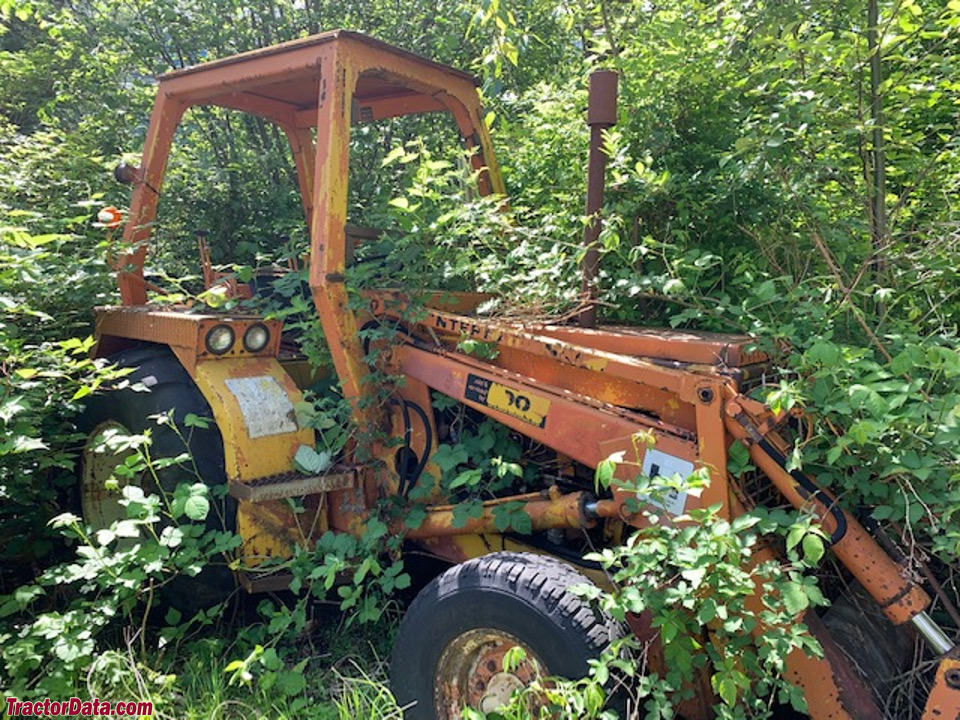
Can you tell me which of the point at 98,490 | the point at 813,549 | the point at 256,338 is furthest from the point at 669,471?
the point at 98,490

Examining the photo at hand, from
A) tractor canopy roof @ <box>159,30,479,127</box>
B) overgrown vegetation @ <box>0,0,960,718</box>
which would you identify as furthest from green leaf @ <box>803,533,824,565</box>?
tractor canopy roof @ <box>159,30,479,127</box>

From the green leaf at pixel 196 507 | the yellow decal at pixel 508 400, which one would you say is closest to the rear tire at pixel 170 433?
the green leaf at pixel 196 507

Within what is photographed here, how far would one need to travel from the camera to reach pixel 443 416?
3.09 metres

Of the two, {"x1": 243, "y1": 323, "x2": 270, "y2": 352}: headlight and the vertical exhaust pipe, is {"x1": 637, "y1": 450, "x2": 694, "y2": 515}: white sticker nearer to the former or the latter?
the vertical exhaust pipe

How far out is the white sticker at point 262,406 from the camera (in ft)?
10.0

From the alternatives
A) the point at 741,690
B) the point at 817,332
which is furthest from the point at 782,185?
the point at 741,690

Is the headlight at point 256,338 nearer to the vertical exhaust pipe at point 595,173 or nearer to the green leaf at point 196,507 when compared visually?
the green leaf at point 196,507

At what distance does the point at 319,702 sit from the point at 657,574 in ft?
4.45

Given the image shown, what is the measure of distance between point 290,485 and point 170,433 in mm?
592

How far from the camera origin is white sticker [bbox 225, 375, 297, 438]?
3.05 m

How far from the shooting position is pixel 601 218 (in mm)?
2729

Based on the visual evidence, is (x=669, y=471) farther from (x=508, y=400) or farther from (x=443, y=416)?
(x=443, y=416)

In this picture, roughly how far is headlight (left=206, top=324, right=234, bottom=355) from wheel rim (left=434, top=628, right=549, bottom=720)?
1.62m

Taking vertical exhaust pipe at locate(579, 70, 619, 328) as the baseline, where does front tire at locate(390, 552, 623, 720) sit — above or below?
below
